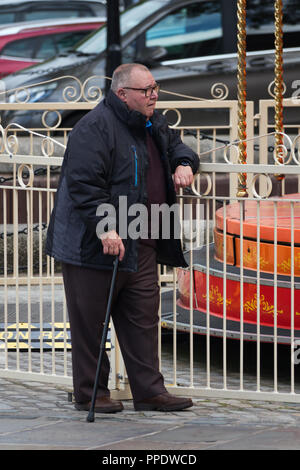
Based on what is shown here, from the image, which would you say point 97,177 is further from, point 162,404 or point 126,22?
point 126,22

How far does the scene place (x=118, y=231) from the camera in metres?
6.61

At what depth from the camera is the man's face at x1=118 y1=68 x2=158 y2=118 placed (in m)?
6.63

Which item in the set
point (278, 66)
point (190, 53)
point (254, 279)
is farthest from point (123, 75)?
point (190, 53)

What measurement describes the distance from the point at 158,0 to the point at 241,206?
27.4 ft

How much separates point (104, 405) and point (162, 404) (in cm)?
32

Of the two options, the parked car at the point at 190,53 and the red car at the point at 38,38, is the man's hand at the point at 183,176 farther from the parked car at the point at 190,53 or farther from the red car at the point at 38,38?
the red car at the point at 38,38

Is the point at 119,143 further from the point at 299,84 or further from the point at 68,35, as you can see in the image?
the point at 68,35

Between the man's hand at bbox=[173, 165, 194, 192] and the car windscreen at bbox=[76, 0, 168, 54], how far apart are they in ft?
27.0

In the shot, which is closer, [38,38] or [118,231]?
[118,231]

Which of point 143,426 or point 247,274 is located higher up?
point 247,274

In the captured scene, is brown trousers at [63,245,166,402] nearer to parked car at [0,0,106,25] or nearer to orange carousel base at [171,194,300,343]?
orange carousel base at [171,194,300,343]

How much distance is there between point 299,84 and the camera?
525 inches
